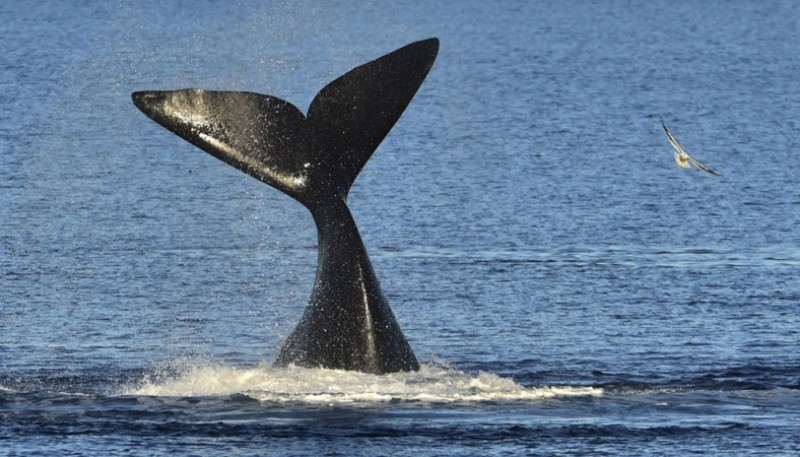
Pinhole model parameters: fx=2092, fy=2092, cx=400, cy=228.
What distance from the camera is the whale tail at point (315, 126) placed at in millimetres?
16578

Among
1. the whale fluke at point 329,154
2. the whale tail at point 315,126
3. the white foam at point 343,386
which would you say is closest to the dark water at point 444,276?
the white foam at point 343,386

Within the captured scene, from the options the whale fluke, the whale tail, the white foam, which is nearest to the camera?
the white foam

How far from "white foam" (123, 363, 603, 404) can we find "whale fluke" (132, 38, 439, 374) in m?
0.11

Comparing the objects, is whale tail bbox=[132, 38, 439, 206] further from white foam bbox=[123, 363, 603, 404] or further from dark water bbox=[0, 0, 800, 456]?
dark water bbox=[0, 0, 800, 456]

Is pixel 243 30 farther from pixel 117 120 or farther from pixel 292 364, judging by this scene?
pixel 292 364

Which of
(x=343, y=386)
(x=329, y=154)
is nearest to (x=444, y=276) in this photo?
(x=329, y=154)

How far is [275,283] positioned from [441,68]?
38740 mm

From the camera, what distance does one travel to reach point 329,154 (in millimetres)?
16906

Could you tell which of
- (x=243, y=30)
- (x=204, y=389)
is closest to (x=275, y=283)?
(x=204, y=389)

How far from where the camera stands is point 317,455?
1493cm

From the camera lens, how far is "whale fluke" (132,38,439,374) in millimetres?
16375

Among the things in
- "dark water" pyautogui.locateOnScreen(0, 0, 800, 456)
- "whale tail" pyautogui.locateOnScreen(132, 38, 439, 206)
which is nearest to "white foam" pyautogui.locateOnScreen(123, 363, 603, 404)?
"dark water" pyautogui.locateOnScreen(0, 0, 800, 456)

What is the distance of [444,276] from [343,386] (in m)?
8.04

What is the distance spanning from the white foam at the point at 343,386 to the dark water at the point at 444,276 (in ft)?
0.10
